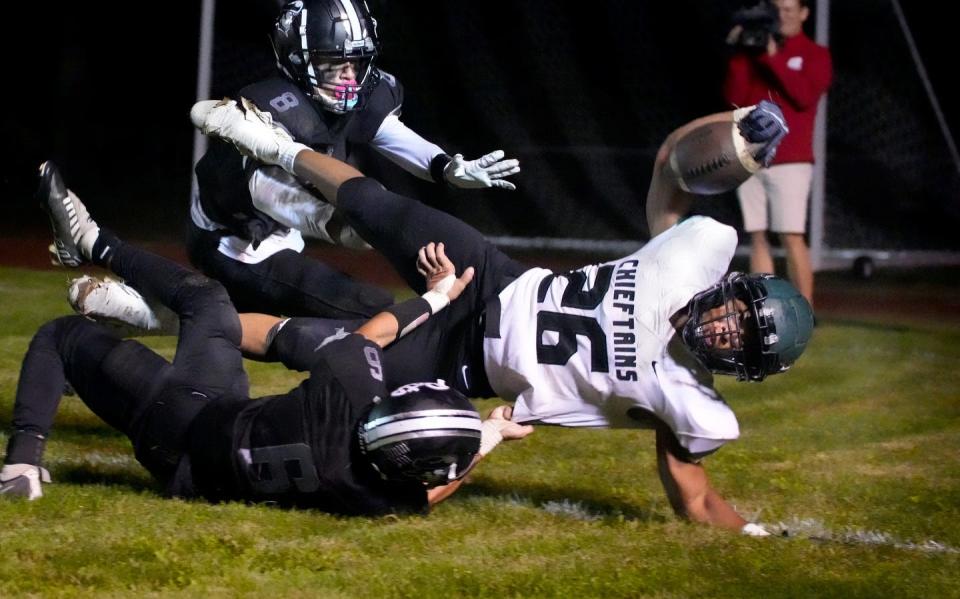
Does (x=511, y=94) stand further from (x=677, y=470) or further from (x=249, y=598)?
(x=249, y=598)

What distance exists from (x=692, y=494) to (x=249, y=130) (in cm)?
186

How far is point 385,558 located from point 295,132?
1885mm

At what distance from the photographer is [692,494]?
13.8 feet

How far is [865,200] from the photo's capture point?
12727 millimetres

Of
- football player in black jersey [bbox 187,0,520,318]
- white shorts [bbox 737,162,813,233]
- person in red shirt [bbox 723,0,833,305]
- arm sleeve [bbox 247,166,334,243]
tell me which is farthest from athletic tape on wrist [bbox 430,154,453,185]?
person in red shirt [bbox 723,0,833,305]

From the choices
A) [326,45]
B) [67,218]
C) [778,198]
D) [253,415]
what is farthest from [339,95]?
[778,198]

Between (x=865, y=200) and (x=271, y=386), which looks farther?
(x=865, y=200)

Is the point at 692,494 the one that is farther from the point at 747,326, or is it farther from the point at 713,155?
the point at 713,155

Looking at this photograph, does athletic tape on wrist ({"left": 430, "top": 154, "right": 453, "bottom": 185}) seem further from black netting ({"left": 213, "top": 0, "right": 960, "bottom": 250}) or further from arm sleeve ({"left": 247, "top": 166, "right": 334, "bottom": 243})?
black netting ({"left": 213, "top": 0, "right": 960, "bottom": 250})

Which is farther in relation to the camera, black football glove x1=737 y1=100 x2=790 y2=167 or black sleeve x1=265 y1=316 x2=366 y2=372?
black sleeve x1=265 y1=316 x2=366 y2=372

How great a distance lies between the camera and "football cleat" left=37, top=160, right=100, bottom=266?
4.84 metres

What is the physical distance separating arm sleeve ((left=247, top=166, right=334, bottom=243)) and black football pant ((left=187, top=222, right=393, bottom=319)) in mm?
234

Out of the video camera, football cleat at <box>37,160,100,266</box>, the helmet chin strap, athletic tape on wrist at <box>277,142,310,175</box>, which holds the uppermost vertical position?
the video camera

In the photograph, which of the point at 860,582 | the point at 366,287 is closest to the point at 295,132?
the point at 366,287
